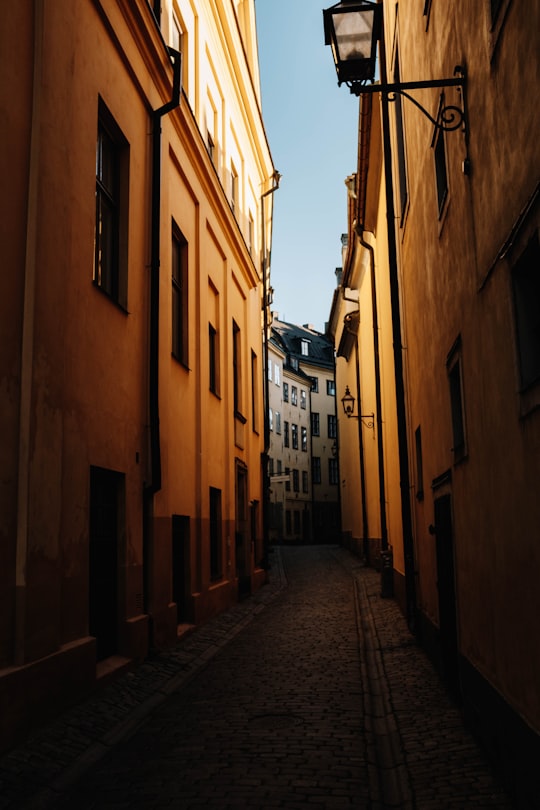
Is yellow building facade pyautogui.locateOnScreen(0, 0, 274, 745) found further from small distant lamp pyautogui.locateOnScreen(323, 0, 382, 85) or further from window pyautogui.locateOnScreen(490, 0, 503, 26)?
window pyautogui.locateOnScreen(490, 0, 503, 26)

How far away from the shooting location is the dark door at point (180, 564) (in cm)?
1338

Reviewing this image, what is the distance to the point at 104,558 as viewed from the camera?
31.7 feet

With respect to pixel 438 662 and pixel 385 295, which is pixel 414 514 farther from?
pixel 385 295

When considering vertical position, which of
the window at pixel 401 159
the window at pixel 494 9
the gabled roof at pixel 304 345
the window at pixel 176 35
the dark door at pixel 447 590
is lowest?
the dark door at pixel 447 590

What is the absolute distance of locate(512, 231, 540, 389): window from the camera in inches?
182

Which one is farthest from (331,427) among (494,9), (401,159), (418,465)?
(494,9)

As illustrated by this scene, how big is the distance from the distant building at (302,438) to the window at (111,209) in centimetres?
4380

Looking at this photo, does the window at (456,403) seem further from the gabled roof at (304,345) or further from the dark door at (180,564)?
the gabled roof at (304,345)

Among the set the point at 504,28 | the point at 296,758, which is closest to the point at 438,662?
the point at 296,758

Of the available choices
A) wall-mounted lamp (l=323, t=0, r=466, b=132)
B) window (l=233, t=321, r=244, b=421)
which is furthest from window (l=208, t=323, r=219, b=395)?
wall-mounted lamp (l=323, t=0, r=466, b=132)

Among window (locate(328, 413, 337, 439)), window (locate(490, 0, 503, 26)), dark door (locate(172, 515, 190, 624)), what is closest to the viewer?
window (locate(490, 0, 503, 26))

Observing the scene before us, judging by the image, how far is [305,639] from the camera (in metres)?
12.6

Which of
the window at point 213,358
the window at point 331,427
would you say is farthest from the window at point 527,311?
the window at point 331,427

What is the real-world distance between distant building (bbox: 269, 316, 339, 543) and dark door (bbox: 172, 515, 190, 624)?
40.3 metres
